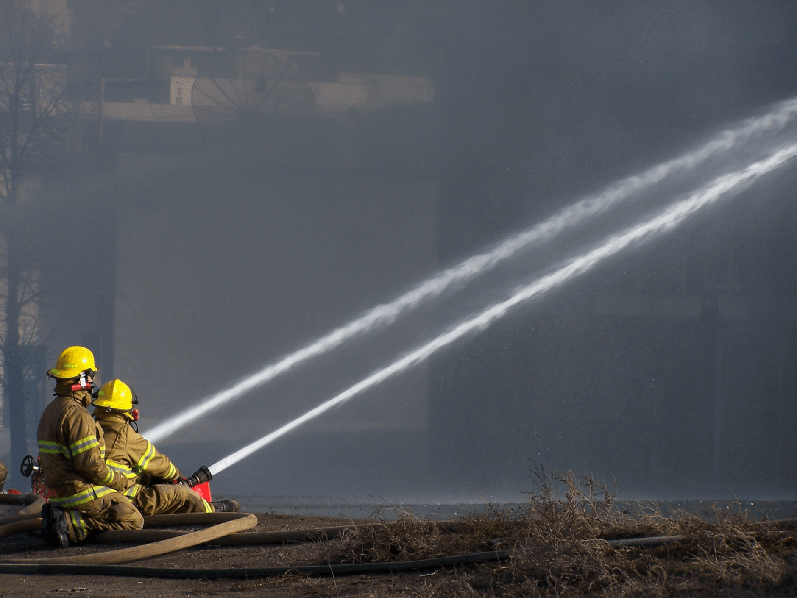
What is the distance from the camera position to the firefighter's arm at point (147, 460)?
5.16m

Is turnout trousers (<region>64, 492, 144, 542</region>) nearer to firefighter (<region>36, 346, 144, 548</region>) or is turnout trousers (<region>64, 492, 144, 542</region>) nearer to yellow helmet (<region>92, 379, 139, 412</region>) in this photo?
firefighter (<region>36, 346, 144, 548</region>)

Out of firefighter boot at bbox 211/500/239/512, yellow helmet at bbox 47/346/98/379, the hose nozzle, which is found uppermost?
yellow helmet at bbox 47/346/98/379

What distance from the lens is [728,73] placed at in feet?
34.8

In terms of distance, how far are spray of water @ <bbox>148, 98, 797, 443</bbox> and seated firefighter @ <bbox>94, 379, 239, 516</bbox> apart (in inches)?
173

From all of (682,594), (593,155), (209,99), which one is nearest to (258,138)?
(209,99)

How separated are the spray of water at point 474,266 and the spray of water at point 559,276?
1.67 ft

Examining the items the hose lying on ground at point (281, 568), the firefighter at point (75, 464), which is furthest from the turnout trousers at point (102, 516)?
the hose lying on ground at point (281, 568)

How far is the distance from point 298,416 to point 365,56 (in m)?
5.32

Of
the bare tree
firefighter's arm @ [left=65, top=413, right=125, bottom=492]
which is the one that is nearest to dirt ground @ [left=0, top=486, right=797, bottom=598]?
firefighter's arm @ [left=65, top=413, right=125, bottom=492]

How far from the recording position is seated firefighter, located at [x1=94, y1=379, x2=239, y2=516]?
5.04m

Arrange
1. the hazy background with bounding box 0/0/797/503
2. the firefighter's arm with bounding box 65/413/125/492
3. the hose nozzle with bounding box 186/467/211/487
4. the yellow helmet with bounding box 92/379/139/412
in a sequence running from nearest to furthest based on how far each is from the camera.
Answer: the firefighter's arm with bounding box 65/413/125/492 < the yellow helmet with bounding box 92/379/139/412 < the hose nozzle with bounding box 186/467/211/487 < the hazy background with bounding box 0/0/797/503

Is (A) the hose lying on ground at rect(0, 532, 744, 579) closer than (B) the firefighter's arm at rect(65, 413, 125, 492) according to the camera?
Yes

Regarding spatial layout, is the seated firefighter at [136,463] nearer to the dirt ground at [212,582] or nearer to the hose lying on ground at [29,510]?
the dirt ground at [212,582]

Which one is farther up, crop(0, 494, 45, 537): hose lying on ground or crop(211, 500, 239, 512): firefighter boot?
crop(0, 494, 45, 537): hose lying on ground
